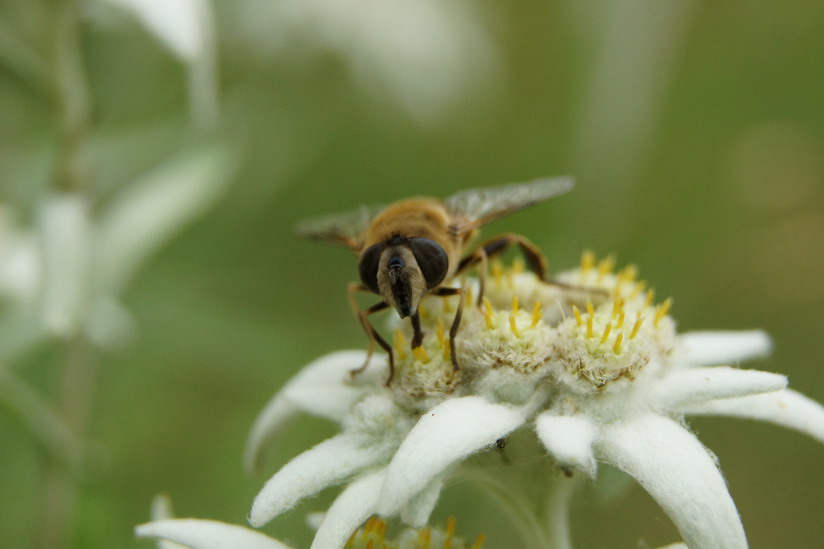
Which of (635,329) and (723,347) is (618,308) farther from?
(723,347)

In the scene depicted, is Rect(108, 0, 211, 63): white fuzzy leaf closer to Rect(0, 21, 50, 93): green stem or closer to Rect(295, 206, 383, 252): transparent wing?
Rect(0, 21, 50, 93): green stem

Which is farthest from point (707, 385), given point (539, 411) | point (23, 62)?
point (23, 62)

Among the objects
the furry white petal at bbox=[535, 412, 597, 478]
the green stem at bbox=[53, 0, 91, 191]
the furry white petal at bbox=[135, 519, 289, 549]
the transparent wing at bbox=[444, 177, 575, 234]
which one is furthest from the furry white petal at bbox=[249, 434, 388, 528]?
the green stem at bbox=[53, 0, 91, 191]

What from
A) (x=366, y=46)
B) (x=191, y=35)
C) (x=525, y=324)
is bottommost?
(x=525, y=324)

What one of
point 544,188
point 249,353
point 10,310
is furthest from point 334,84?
point 544,188

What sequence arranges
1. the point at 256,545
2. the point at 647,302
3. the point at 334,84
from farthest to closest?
1. the point at 334,84
2. the point at 647,302
3. the point at 256,545

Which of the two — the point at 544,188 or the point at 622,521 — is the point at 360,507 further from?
the point at 622,521
